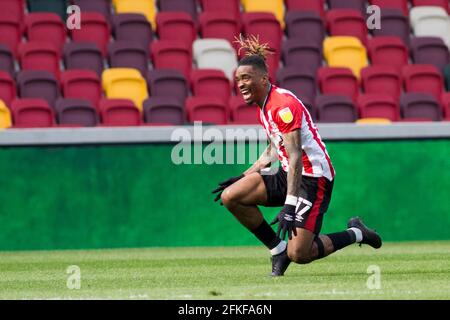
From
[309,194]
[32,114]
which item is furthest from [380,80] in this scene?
[309,194]

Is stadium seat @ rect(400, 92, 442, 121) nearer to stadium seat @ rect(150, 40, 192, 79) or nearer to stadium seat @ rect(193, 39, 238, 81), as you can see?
stadium seat @ rect(193, 39, 238, 81)

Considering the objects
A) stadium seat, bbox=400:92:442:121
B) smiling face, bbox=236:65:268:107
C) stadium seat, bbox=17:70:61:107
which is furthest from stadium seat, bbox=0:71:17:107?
smiling face, bbox=236:65:268:107

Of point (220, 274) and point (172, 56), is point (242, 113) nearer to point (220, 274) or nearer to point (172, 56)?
point (172, 56)

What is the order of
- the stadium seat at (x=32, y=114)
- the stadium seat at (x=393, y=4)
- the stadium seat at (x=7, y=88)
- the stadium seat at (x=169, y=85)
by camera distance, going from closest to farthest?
the stadium seat at (x=32, y=114) < the stadium seat at (x=7, y=88) < the stadium seat at (x=169, y=85) < the stadium seat at (x=393, y=4)

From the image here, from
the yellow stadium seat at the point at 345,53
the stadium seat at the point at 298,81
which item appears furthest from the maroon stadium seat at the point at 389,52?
the stadium seat at the point at 298,81

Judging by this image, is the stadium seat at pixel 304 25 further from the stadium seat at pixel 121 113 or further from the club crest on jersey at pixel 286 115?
the club crest on jersey at pixel 286 115

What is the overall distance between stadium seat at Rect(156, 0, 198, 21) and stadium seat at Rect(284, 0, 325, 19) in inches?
58.7

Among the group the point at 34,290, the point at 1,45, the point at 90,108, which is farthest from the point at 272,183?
the point at 1,45

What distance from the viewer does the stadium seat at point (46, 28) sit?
18.2m

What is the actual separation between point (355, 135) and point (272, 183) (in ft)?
15.6

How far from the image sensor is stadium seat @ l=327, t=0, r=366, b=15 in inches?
768

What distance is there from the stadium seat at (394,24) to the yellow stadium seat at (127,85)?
4.10 meters

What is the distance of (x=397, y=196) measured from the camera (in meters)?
14.7

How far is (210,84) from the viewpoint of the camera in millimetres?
17422
